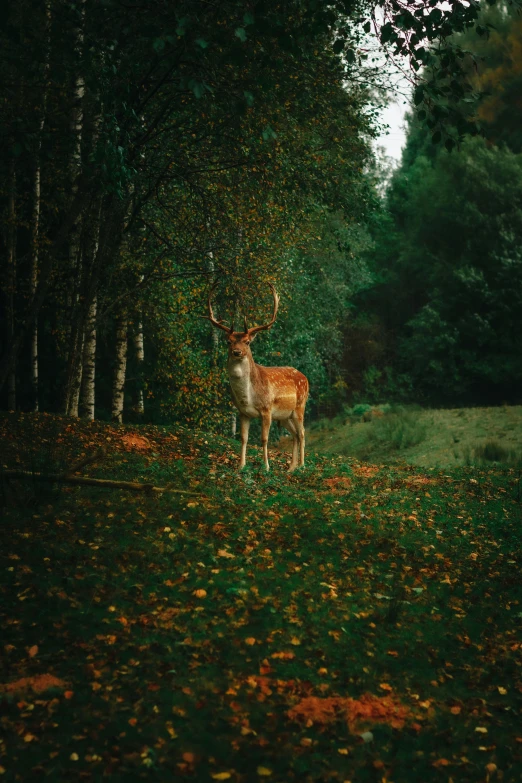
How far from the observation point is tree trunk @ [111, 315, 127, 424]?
16719 millimetres

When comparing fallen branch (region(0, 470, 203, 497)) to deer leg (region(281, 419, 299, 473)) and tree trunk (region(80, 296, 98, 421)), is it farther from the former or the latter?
tree trunk (region(80, 296, 98, 421))

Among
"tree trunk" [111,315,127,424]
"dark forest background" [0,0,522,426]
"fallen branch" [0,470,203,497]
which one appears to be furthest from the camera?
"tree trunk" [111,315,127,424]

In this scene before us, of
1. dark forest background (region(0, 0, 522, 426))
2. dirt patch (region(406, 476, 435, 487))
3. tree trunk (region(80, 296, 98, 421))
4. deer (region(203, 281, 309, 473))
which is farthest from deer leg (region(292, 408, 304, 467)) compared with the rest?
tree trunk (region(80, 296, 98, 421))

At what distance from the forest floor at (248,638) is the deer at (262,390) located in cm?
226

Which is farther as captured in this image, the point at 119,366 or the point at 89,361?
the point at 119,366

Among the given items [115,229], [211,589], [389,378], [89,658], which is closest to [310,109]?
[115,229]

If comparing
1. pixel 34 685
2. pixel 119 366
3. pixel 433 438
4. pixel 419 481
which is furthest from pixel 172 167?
pixel 433 438

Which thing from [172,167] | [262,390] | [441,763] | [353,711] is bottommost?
[441,763]

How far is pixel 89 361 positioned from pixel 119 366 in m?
1.43

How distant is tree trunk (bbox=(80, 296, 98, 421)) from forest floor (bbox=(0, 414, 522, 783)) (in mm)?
4738

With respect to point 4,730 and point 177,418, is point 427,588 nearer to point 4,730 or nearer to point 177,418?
point 4,730

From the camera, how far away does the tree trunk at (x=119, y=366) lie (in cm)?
1672

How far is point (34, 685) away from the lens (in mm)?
5262

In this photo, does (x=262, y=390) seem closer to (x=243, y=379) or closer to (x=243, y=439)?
(x=243, y=379)
